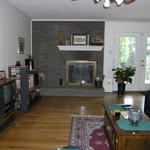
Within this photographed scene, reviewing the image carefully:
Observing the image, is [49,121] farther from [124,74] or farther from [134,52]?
[134,52]

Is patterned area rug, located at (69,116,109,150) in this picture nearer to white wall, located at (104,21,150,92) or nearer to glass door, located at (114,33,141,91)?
white wall, located at (104,21,150,92)

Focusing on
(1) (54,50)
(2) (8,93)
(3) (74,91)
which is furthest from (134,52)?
(2) (8,93)

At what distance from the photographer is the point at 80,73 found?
20.6ft

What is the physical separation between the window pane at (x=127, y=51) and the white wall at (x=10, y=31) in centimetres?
323

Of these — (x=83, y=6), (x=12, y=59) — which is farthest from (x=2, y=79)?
(x=83, y=6)

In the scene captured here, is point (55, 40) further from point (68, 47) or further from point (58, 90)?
point (58, 90)

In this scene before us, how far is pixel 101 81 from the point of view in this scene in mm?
6016

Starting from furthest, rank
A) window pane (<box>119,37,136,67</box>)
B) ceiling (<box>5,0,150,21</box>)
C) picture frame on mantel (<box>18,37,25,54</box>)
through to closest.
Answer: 1. window pane (<box>119,37,136,67</box>)
2. picture frame on mantel (<box>18,37,25,54</box>)
3. ceiling (<box>5,0,150,21</box>)

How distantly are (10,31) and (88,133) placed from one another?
2858mm

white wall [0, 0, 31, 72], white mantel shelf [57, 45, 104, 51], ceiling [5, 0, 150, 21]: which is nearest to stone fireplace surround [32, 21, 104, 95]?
white mantel shelf [57, 45, 104, 51]

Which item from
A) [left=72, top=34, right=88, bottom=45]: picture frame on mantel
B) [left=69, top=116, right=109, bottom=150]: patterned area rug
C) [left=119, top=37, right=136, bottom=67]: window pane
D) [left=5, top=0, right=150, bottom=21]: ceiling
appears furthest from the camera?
[left=119, top=37, right=136, bottom=67]: window pane

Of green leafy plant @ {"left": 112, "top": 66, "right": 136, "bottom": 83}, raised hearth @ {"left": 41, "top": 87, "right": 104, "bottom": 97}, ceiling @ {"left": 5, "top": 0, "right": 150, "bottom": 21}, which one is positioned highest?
ceiling @ {"left": 5, "top": 0, "right": 150, "bottom": 21}

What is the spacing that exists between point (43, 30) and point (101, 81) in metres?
2.48

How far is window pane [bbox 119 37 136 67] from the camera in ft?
21.2
